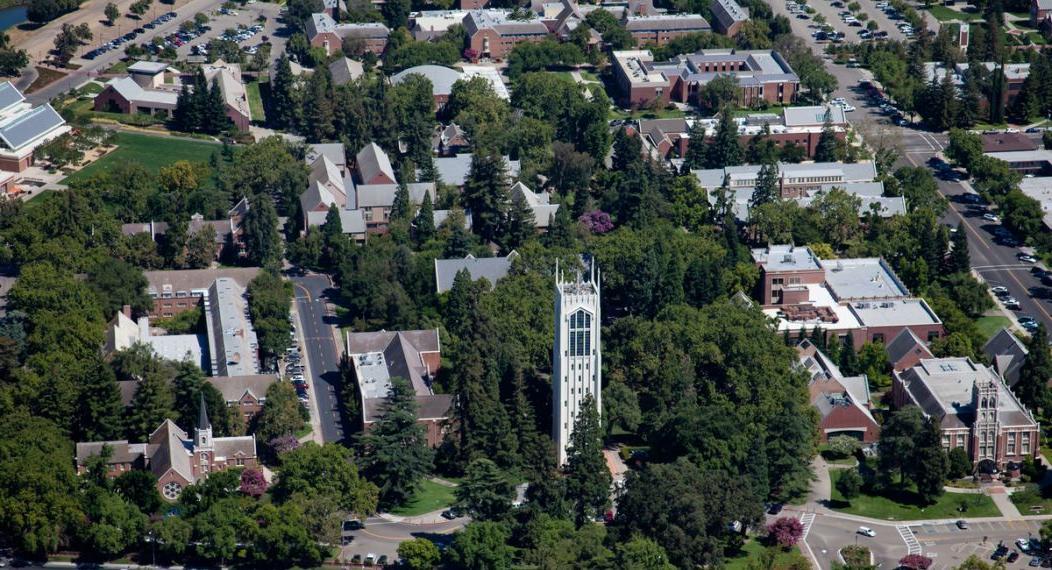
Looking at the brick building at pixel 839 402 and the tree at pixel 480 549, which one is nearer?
the tree at pixel 480 549

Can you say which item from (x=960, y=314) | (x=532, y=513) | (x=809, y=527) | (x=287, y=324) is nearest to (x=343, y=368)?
(x=287, y=324)

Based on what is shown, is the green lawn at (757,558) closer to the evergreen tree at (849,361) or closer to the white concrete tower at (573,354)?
the white concrete tower at (573,354)

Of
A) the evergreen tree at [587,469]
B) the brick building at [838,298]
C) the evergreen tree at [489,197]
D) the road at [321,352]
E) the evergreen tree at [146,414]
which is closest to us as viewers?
the evergreen tree at [587,469]

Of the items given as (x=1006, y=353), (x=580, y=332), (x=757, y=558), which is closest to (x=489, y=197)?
(x=580, y=332)

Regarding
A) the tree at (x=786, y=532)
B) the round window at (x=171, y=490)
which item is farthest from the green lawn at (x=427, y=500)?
the tree at (x=786, y=532)

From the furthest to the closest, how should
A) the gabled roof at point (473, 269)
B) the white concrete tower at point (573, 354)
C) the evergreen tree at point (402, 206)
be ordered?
1. the evergreen tree at point (402, 206)
2. the gabled roof at point (473, 269)
3. the white concrete tower at point (573, 354)

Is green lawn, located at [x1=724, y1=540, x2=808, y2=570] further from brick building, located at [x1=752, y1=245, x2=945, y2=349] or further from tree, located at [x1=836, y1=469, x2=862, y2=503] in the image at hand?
brick building, located at [x1=752, y1=245, x2=945, y2=349]
